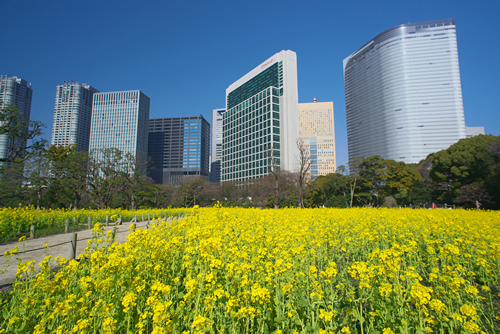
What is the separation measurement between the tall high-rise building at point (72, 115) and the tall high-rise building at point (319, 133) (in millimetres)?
127689

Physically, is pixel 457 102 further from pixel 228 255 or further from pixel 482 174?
pixel 228 255

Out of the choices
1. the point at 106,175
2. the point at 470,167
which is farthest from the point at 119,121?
the point at 470,167

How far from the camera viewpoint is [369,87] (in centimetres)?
10975

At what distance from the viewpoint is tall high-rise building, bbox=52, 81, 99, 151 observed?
126 m

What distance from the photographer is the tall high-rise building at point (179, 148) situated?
452 ft

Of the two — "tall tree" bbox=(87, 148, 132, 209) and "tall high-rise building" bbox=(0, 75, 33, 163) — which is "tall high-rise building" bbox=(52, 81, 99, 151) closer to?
"tall high-rise building" bbox=(0, 75, 33, 163)

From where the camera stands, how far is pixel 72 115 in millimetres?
127062

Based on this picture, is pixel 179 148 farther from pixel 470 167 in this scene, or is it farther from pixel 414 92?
pixel 470 167

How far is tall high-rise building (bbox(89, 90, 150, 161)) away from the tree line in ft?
302

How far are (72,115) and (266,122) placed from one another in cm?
11756

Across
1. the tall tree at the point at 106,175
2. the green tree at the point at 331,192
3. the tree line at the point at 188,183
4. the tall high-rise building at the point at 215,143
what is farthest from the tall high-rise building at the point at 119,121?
the green tree at the point at 331,192

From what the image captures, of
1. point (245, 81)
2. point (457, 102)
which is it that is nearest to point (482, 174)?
point (245, 81)

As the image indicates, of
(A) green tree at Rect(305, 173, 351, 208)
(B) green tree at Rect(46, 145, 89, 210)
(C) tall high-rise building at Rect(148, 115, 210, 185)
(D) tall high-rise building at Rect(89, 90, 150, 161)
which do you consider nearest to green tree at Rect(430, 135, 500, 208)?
(A) green tree at Rect(305, 173, 351, 208)

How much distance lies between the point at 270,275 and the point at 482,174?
27.1 m
